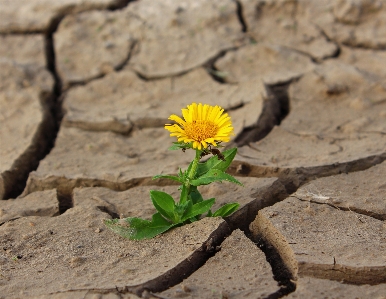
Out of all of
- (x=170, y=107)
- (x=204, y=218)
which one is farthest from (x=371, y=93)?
(x=204, y=218)

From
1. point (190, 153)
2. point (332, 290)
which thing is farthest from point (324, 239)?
point (190, 153)

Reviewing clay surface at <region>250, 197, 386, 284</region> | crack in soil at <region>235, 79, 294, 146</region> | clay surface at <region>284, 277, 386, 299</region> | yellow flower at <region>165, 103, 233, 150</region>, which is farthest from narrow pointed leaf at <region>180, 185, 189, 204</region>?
crack in soil at <region>235, 79, 294, 146</region>

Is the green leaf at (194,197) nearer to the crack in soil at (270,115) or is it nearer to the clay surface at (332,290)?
the clay surface at (332,290)

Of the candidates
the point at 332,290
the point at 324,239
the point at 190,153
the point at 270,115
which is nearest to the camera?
the point at 332,290

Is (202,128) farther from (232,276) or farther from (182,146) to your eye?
(232,276)

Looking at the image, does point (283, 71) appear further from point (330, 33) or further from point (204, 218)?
point (204, 218)

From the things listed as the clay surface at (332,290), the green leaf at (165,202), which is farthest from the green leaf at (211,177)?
the clay surface at (332,290)
